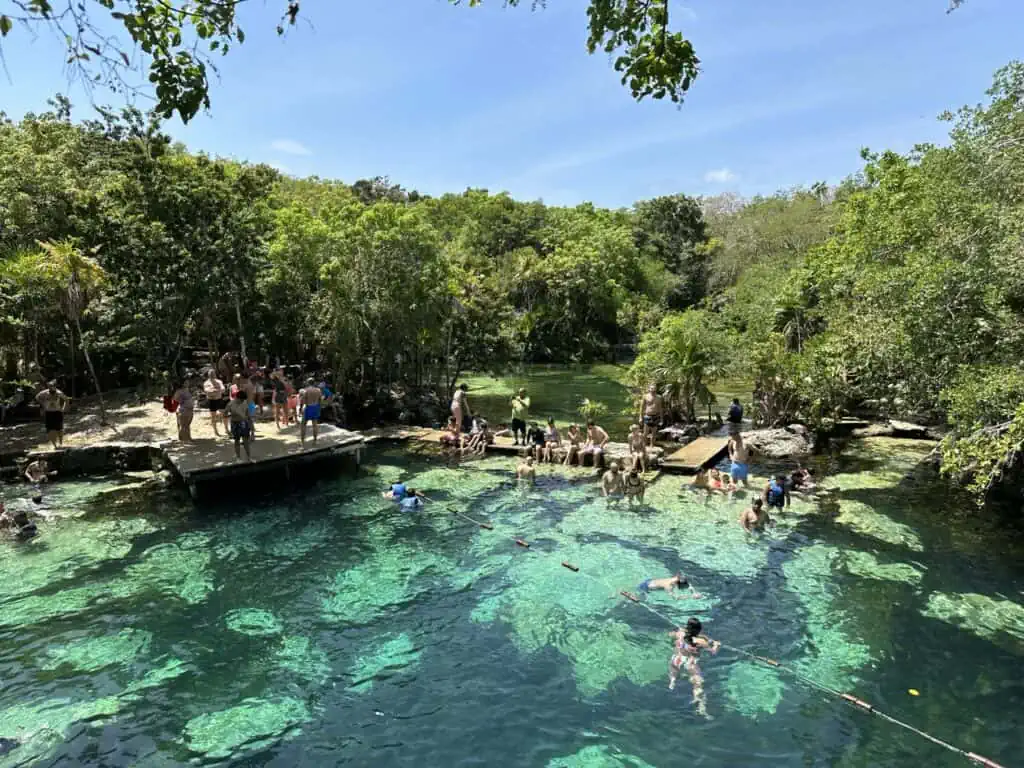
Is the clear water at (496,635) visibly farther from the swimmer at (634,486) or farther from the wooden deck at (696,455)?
the wooden deck at (696,455)

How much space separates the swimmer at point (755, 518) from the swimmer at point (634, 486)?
274 centimetres

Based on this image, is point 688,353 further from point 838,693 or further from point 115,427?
point 115,427

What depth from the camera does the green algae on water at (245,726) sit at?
741 centimetres

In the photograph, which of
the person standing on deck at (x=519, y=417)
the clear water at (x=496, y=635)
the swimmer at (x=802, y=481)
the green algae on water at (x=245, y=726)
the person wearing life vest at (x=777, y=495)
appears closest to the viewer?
the green algae on water at (x=245, y=726)

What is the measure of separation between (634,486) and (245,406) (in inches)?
383

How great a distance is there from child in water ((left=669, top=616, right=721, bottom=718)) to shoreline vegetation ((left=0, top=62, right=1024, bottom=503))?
518cm

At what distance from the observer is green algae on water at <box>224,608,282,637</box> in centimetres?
996

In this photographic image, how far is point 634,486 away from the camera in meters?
15.9

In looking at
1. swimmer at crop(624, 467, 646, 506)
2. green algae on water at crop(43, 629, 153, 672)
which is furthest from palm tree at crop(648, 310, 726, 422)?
green algae on water at crop(43, 629, 153, 672)

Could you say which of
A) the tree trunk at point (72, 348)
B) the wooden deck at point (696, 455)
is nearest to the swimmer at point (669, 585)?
the wooden deck at point (696, 455)

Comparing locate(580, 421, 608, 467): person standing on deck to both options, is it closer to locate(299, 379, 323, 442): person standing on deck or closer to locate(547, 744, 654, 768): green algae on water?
locate(299, 379, 323, 442): person standing on deck

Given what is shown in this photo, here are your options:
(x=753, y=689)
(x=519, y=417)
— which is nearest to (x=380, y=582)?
(x=753, y=689)

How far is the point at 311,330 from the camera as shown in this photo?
25438mm

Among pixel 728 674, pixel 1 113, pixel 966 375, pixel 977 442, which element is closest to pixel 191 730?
pixel 728 674
